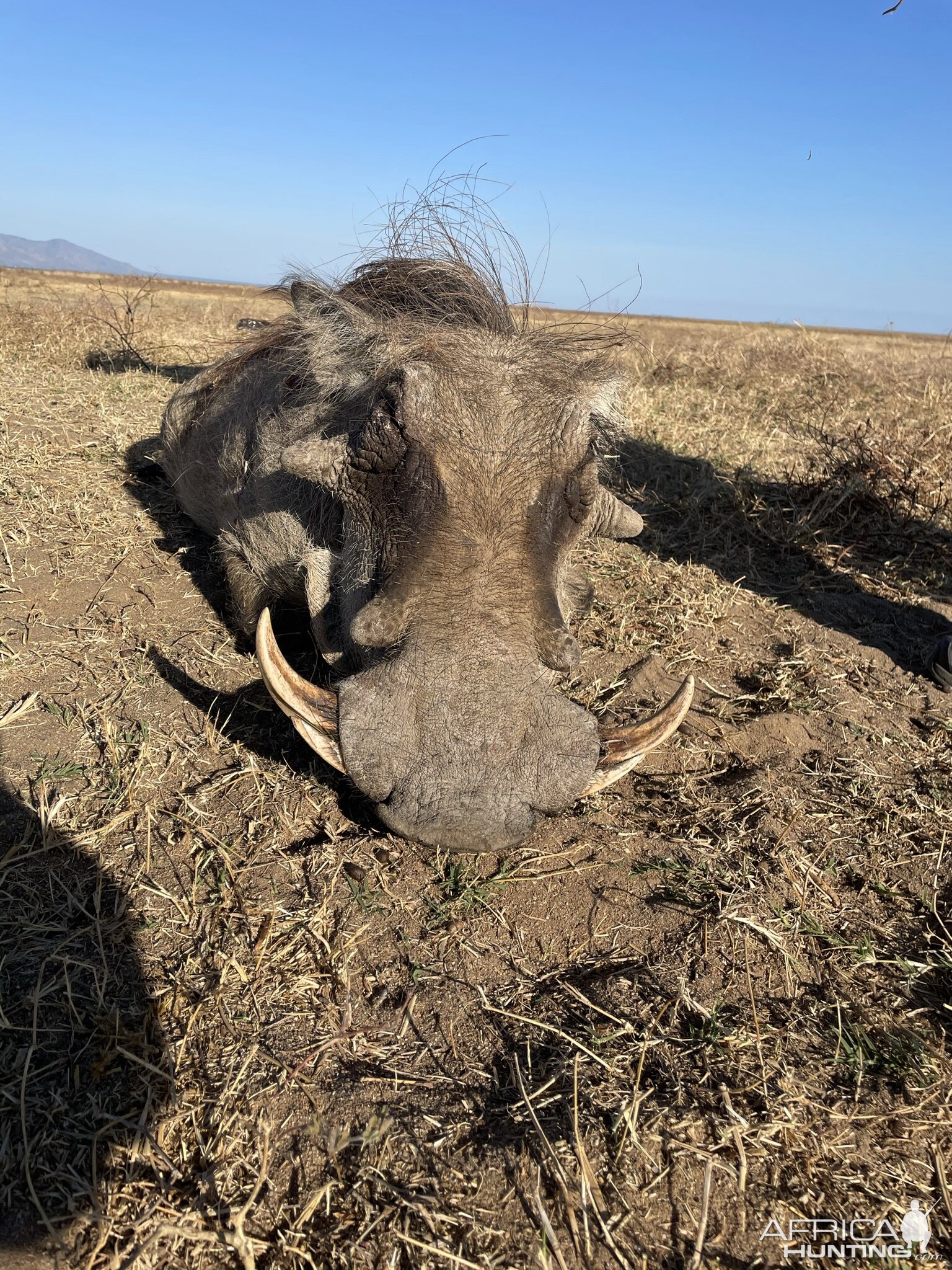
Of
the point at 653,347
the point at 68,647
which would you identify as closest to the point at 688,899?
the point at 68,647

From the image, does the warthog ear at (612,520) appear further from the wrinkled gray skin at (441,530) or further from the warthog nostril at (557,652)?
the warthog nostril at (557,652)

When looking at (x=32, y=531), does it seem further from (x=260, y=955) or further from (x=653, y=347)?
(x=653, y=347)

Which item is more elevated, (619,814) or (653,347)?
(653,347)

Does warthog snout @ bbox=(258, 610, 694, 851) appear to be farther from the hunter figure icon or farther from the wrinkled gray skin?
the hunter figure icon

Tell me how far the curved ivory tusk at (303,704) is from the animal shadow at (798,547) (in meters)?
2.56

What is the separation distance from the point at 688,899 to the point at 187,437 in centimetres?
345

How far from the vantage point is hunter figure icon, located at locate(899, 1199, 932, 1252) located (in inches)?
57.7

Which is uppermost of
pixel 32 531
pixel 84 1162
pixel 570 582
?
pixel 570 582

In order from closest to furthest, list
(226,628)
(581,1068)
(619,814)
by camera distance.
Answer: (581,1068), (619,814), (226,628)

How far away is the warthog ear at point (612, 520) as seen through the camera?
118 inches

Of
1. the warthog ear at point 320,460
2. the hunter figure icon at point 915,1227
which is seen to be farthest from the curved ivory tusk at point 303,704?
the hunter figure icon at point 915,1227

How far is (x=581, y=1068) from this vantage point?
1751 mm

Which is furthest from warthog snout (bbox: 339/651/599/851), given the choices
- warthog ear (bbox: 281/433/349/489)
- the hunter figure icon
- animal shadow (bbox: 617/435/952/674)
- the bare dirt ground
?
animal shadow (bbox: 617/435/952/674)

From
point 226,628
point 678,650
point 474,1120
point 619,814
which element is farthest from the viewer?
point 678,650
